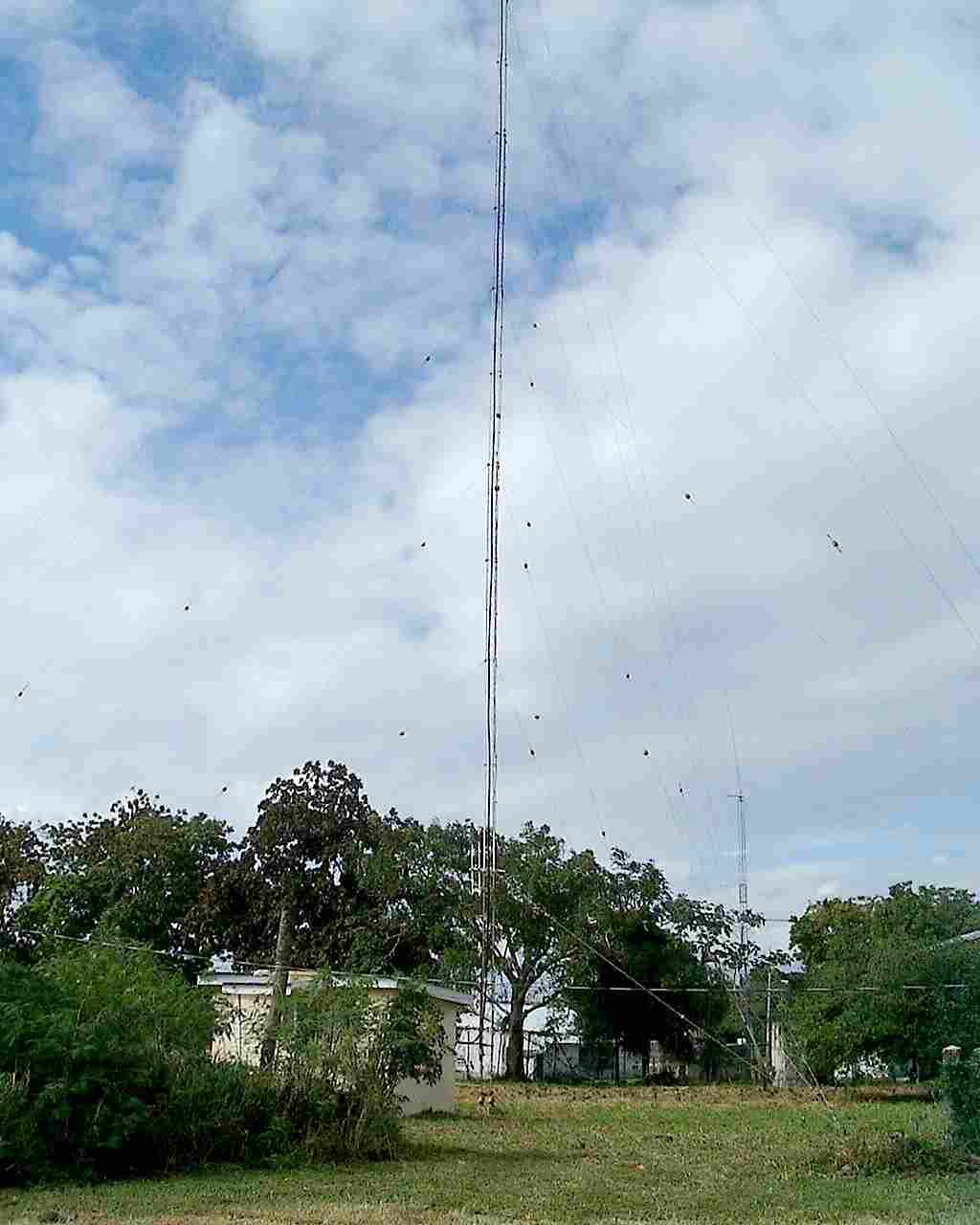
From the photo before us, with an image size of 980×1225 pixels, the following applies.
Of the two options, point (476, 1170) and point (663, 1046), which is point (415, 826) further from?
point (476, 1170)

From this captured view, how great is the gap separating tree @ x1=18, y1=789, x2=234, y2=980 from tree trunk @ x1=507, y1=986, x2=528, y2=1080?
9.89m

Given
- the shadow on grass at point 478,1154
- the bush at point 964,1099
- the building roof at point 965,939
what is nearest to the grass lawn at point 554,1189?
the shadow on grass at point 478,1154

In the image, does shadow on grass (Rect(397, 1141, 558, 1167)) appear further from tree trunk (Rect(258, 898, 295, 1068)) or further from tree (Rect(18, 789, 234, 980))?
tree (Rect(18, 789, 234, 980))

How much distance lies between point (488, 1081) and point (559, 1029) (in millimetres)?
9757

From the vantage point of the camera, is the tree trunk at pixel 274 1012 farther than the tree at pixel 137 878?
No

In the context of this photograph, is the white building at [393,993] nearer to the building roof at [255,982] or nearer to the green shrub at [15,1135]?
the building roof at [255,982]

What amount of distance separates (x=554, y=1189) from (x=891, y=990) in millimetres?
24863

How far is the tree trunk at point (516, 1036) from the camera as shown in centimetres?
4544

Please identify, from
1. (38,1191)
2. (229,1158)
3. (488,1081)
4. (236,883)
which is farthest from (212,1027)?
(236,883)

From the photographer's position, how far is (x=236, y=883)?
4447cm

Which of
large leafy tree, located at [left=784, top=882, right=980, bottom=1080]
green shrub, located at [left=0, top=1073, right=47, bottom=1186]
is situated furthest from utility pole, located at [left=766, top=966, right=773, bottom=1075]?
green shrub, located at [left=0, top=1073, right=47, bottom=1186]

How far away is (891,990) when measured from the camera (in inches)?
1420

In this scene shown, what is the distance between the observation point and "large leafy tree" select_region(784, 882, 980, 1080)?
3369 cm

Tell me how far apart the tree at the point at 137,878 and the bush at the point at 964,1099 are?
3214 cm
